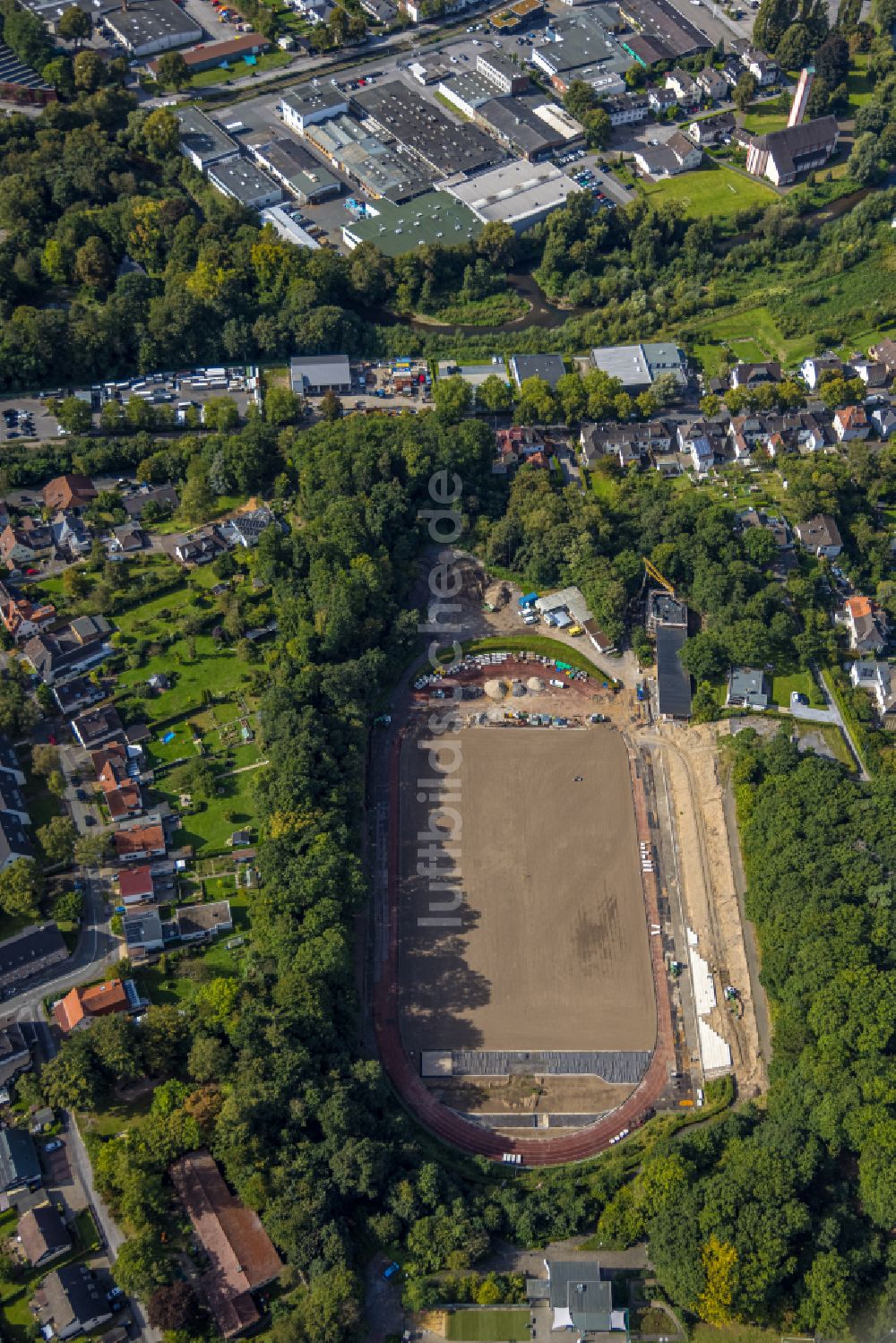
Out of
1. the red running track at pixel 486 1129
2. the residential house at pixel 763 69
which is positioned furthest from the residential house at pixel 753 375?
the red running track at pixel 486 1129

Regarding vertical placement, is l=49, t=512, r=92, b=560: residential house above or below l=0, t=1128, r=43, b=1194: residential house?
above

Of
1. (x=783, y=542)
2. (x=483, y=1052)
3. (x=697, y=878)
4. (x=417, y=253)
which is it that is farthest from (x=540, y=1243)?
(x=417, y=253)

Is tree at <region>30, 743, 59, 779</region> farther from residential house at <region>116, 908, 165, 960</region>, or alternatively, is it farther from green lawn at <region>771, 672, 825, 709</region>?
green lawn at <region>771, 672, 825, 709</region>

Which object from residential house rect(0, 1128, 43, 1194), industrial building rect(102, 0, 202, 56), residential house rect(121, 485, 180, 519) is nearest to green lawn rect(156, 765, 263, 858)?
residential house rect(0, 1128, 43, 1194)

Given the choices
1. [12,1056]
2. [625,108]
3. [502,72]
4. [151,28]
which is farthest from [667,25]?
[12,1056]

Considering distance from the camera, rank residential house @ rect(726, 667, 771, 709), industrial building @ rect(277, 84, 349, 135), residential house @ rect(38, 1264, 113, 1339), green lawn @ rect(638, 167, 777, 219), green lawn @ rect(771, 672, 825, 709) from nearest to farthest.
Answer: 1. residential house @ rect(38, 1264, 113, 1339)
2. residential house @ rect(726, 667, 771, 709)
3. green lawn @ rect(771, 672, 825, 709)
4. green lawn @ rect(638, 167, 777, 219)
5. industrial building @ rect(277, 84, 349, 135)

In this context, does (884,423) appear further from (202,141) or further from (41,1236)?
(41,1236)

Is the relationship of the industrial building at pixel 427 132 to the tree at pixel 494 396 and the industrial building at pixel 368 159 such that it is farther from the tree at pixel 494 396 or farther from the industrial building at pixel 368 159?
the tree at pixel 494 396
